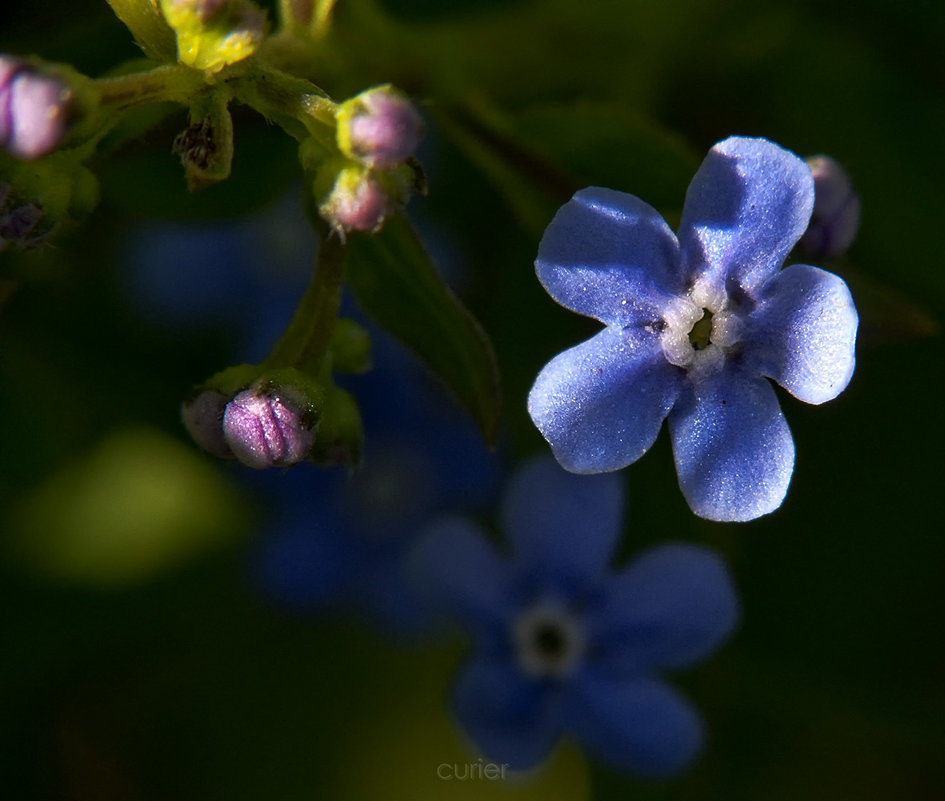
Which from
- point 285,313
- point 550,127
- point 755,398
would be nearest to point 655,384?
point 755,398

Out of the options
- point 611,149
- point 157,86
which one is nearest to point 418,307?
point 157,86

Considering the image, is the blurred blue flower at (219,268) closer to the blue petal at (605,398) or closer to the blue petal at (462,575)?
the blue petal at (462,575)

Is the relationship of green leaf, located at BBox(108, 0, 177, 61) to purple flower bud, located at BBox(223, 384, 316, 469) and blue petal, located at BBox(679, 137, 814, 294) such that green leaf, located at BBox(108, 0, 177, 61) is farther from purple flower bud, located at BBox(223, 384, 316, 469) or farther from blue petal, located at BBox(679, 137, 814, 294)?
blue petal, located at BBox(679, 137, 814, 294)

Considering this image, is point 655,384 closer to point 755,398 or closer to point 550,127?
point 755,398

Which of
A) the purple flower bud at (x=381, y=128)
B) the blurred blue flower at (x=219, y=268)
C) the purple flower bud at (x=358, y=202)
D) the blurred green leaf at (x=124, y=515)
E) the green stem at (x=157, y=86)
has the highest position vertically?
the purple flower bud at (x=381, y=128)

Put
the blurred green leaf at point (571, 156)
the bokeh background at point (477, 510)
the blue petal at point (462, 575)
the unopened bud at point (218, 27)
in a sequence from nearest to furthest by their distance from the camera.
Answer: the unopened bud at point (218, 27) → the blurred green leaf at point (571, 156) → the blue petal at point (462, 575) → the bokeh background at point (477, 510)

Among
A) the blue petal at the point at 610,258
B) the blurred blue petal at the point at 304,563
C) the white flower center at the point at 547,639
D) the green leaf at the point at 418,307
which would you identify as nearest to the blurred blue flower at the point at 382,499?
the blurred blue petal at the point at 304,563

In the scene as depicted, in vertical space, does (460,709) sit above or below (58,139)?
below

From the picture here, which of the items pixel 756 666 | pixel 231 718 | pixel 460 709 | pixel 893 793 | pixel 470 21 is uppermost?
pixel 470 21
